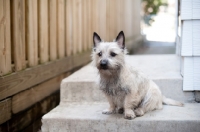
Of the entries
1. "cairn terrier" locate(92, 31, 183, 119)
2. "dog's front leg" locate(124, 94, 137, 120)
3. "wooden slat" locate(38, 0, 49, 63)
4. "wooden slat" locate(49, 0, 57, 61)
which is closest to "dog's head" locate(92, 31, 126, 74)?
"cairn terrier" locate(92, 31, 183, 119)

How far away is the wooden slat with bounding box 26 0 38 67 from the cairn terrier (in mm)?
1047

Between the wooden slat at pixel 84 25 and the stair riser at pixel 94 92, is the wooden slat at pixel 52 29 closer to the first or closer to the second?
the stair riser at pixel 94 92

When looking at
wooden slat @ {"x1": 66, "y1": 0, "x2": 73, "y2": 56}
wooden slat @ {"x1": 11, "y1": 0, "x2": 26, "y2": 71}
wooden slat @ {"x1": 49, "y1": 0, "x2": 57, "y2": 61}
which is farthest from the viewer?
wooden slat @ {"x1": 66, "y1": 0, "x2": 73, "y2": 56}

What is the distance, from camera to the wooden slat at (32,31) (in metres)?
4.27

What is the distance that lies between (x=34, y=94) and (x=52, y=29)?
3.46 ft

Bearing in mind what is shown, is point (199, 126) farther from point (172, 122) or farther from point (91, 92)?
point (91, 92)

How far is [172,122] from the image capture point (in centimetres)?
351

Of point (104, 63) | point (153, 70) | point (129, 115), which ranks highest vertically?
point (104, 63)

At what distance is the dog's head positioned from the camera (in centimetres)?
338

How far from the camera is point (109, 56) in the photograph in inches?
135

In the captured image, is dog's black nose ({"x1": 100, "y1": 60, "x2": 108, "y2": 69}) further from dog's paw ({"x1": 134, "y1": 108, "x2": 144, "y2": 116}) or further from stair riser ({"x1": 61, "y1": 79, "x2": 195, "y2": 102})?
stair riser ({"x1": 61, "y1": 79, "x2": 195, "y2": 102})

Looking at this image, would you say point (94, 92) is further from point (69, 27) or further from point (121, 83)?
point (69, 27)

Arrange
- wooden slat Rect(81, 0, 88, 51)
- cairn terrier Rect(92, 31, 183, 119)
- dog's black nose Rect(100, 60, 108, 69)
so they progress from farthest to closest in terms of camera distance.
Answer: wooden slat Rect(81, 0, 88, 51) → cairn terrier Rect(92, 31, 183, 119) → dog's black nose Rect(100, 60, 108, 69)

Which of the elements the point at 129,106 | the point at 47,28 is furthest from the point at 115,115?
the point at 47,28
